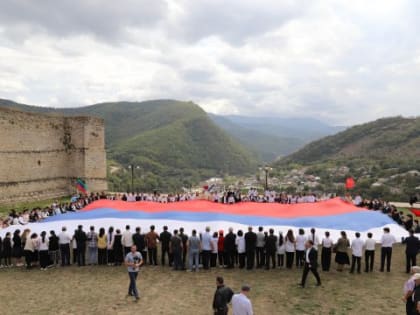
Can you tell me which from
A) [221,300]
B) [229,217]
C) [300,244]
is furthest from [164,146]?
[221,300]

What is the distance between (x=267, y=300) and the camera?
966 cm

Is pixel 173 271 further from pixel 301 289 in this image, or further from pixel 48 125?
pixel 48 125

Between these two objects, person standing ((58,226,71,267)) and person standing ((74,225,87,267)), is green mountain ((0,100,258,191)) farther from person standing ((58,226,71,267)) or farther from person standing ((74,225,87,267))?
person standing ((74,225,87,267))

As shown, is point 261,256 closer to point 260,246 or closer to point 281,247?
point 260,246

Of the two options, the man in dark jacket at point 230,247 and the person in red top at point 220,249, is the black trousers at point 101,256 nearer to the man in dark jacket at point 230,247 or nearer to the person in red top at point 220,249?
the person in red top at point 220,249

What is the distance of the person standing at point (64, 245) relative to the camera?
13.1 meters

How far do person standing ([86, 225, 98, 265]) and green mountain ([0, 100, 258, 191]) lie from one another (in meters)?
53.9

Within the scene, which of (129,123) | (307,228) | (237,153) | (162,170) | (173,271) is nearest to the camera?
(173,271)

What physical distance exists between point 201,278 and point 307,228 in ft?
18.0

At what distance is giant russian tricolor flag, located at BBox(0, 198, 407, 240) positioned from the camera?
1553 cm

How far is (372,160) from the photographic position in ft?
226

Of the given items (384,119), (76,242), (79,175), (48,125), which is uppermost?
(384,119)

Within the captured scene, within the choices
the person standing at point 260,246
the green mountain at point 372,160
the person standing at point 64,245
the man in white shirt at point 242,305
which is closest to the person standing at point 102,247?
the person standing at point 64,245

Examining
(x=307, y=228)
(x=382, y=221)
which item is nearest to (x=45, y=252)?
(x=307, y=228)
